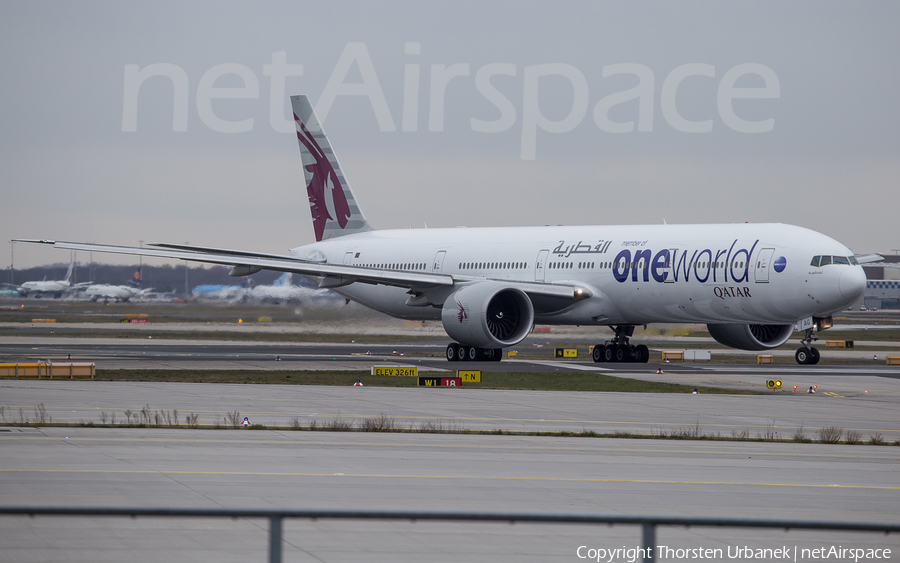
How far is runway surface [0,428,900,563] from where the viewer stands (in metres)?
9.04

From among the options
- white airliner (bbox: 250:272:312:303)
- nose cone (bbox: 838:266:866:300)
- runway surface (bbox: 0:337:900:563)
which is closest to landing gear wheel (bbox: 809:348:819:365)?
nose cone (bbox: 838:266:866:300)

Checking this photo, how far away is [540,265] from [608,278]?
3725 millimetres

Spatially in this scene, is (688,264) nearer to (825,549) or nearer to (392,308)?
(392,308)

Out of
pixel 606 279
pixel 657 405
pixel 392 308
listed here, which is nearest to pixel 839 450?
pixel 657 405

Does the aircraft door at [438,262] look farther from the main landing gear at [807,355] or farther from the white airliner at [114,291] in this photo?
the white airliner at [114,291]

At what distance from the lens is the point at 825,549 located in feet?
30.2

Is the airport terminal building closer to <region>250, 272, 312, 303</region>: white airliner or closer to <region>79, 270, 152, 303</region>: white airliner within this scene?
<region>79, 270, 152, 303</region>: white airliner

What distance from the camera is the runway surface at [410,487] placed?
356 inches

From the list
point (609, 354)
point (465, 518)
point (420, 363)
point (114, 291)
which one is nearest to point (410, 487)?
point (465, 518)

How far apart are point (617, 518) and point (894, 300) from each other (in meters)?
156

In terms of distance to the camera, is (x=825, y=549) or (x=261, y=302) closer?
(x=825, y=549)

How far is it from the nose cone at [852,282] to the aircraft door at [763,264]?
2.32 meters

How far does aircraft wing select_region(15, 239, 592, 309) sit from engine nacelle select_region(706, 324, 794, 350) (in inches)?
222

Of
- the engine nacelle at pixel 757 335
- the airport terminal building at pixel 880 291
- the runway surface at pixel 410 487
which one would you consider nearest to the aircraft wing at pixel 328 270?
the engine nacelle at pixel 757 335
